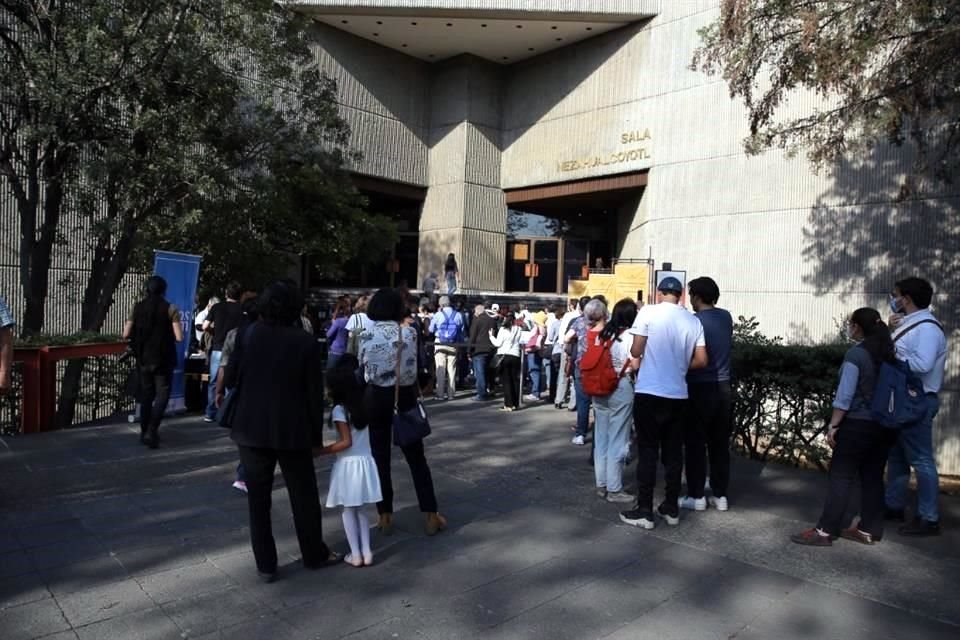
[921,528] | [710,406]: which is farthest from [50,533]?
[921,528]

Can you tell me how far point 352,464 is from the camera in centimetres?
430

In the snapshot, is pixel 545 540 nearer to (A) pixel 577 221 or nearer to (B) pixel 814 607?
(B) pixel 814 607

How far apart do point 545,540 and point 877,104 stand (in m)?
6.36

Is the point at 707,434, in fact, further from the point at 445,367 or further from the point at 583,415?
the point at 445,367

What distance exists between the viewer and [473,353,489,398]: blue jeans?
11836 mm

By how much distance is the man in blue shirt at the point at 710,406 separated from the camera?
18.1 ft

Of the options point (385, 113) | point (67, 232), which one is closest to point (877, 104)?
point (67, 232)

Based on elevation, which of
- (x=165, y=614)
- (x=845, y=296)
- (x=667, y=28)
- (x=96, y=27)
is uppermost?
(x=667, y=28)

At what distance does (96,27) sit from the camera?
8812 millimetres

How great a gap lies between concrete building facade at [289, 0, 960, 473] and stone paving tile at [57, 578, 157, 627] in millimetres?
11127

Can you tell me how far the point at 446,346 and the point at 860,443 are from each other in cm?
792

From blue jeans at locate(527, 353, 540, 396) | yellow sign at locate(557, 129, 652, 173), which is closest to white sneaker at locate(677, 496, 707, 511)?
blue jeans at locate(527, 353, 540, 396)

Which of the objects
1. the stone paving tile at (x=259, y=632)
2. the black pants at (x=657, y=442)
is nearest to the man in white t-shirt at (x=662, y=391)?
the black pants at (x=657, y=442)

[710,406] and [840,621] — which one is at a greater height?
[710,406]
